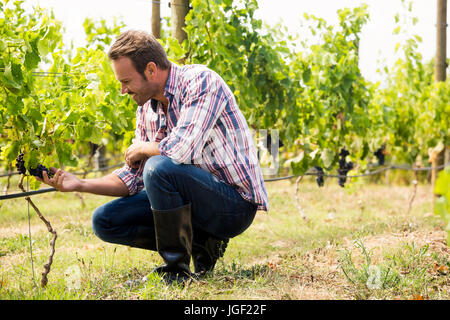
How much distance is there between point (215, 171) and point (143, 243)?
0.55 m

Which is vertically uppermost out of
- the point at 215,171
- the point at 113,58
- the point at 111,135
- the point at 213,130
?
the point at 113,58

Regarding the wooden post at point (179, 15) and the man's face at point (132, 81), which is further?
the wooden post at point (179, 15)

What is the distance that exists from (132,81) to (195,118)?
0.34 m

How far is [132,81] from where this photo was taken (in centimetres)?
221

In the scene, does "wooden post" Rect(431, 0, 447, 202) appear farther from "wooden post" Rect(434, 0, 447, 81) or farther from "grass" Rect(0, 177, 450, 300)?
"grass" Rect(0, 177, 450, 300)

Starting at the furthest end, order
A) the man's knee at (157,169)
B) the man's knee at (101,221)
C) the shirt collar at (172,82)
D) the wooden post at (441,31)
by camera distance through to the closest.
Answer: the wooden post at (441,31) → the man's knee at (101,221) → the shirt collar at (172,82) → the man's knee at (157,169)

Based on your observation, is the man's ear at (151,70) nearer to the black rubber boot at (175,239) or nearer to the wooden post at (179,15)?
the black rubber boot at (175,239)

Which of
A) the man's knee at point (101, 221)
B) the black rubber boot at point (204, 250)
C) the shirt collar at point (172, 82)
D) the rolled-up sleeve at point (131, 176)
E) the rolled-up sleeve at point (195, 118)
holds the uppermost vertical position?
the shirt collar at point (172, 82)

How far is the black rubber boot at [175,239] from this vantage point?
217cm

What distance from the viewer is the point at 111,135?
280 inches

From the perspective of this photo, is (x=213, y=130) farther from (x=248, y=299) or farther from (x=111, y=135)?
(x=111, y=135)

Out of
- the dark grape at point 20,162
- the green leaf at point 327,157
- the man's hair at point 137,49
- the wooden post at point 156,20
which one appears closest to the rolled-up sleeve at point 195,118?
the man's hair at point 137,49

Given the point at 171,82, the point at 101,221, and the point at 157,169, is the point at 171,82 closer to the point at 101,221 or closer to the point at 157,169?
the point at 157,169

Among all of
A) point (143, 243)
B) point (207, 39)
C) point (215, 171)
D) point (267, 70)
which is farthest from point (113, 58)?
point (267, 70)
